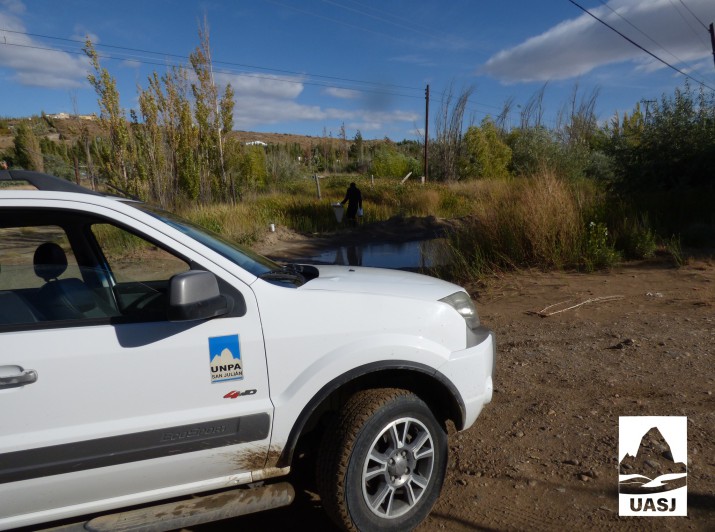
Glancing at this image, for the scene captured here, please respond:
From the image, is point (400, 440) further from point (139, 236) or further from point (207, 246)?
point (139, 236)

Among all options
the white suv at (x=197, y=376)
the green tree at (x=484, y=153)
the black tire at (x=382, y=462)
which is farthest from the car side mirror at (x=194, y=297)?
the green tree at (x=484, y=153)

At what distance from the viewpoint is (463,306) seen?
3.16 m

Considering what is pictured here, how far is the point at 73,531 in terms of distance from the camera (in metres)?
2.26

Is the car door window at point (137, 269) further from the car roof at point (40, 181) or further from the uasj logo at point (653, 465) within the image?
the uasj logo at point (653, 465)

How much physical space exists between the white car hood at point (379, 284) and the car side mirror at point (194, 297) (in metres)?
0.47

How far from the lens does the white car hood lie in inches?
112

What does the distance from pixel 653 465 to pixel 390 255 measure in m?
11.4

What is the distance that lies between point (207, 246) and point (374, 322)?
90cm

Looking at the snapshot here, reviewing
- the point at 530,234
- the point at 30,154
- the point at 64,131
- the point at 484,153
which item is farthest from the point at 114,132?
the point at 64,131

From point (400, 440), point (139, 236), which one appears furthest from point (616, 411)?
point (139, 236)

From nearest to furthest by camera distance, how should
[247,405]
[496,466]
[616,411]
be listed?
[247,405], [496,466], [616,411]

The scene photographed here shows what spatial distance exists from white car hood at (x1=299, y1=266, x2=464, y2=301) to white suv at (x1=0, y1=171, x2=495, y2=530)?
2 centimetres

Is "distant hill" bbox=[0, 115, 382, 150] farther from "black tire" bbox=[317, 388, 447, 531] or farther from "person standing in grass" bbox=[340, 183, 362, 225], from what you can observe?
"black tire" bbox=[317, 388, 447, 531]

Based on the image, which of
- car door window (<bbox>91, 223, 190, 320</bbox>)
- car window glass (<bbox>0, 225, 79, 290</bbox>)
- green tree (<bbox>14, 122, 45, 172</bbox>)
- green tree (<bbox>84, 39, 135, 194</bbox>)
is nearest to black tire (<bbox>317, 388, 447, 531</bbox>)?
car door window (<bbox>91, 223, 190, 320</bbox>)
